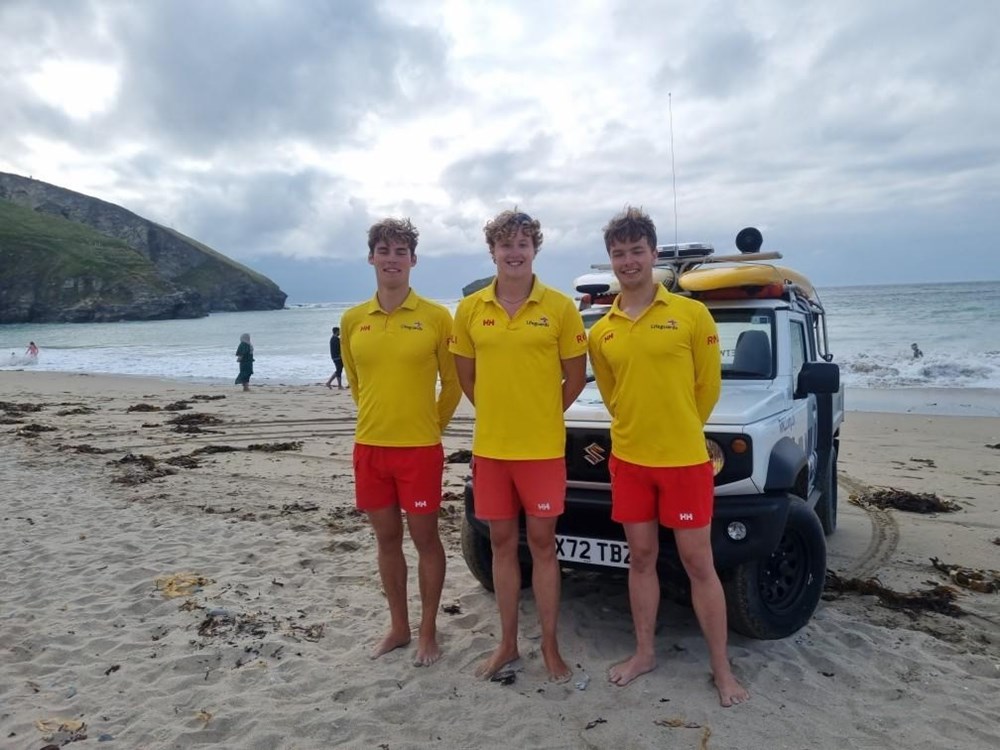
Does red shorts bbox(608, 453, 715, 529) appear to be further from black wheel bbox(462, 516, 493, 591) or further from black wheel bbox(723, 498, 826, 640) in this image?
black wheel bbox(462, 516, 493, 591)

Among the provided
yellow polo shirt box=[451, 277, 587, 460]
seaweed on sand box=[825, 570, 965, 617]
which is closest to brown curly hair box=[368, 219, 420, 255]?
yellow polo shirt box=[451, 277, 587, 460]

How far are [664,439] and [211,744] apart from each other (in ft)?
8.07

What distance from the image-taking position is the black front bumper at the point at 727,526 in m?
→ 3.53

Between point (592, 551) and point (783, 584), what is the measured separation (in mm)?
1151

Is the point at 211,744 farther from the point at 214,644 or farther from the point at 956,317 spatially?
the point at 956,317

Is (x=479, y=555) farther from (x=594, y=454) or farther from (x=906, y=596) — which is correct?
(x=906, y=596)

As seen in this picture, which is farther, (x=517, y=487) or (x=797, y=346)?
(x=797, y=346)

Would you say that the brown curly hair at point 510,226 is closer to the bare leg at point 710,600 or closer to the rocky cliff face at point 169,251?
the bare leg at point 710,600

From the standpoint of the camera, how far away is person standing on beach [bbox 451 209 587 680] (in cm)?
339

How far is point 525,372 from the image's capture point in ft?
11.1

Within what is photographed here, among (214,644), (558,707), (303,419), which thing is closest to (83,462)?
(303,419)

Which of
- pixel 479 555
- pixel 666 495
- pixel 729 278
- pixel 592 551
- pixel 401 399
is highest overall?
pixel 729 278

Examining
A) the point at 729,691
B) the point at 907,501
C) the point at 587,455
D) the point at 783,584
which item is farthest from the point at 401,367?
the point at 907,501

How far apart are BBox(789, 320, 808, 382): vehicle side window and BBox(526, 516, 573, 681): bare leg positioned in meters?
2.31
